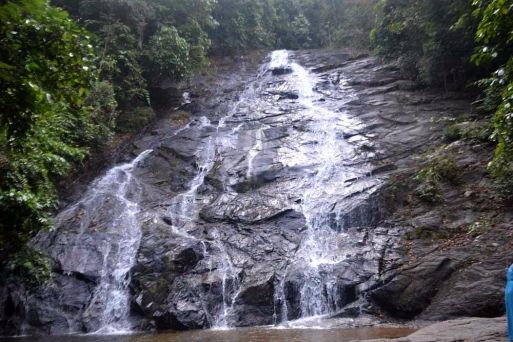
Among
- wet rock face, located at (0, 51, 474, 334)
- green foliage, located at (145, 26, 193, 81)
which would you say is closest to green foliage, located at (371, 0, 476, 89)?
wet rock face, located at (0, 51, 474, 334)

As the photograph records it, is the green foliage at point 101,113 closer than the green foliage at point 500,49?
No

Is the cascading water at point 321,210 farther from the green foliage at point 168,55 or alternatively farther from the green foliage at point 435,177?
the green foliage at point 168,55

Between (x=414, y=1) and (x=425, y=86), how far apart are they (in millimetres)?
4139

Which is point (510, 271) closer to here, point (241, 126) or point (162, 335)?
point (162, 335)

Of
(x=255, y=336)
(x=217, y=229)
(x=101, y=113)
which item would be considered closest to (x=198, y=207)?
(x=217, y=229)

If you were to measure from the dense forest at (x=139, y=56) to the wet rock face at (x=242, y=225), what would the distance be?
5.09ft

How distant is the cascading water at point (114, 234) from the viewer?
10.7m

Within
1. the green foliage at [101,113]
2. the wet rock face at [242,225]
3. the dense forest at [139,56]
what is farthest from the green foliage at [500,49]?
the green foliage at [101,113]

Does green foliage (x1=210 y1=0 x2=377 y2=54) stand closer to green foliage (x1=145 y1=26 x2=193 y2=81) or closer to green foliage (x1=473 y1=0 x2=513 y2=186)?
green foliage (x1=145 y1=26 x2=193 y2=81)

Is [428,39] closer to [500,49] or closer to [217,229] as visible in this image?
[217,229]

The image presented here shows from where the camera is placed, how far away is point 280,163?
15.8 m

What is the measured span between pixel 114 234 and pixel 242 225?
3886 millimetres

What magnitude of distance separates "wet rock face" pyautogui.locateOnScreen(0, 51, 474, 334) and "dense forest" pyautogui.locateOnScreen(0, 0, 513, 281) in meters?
1.55

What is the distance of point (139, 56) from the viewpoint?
21.5m
